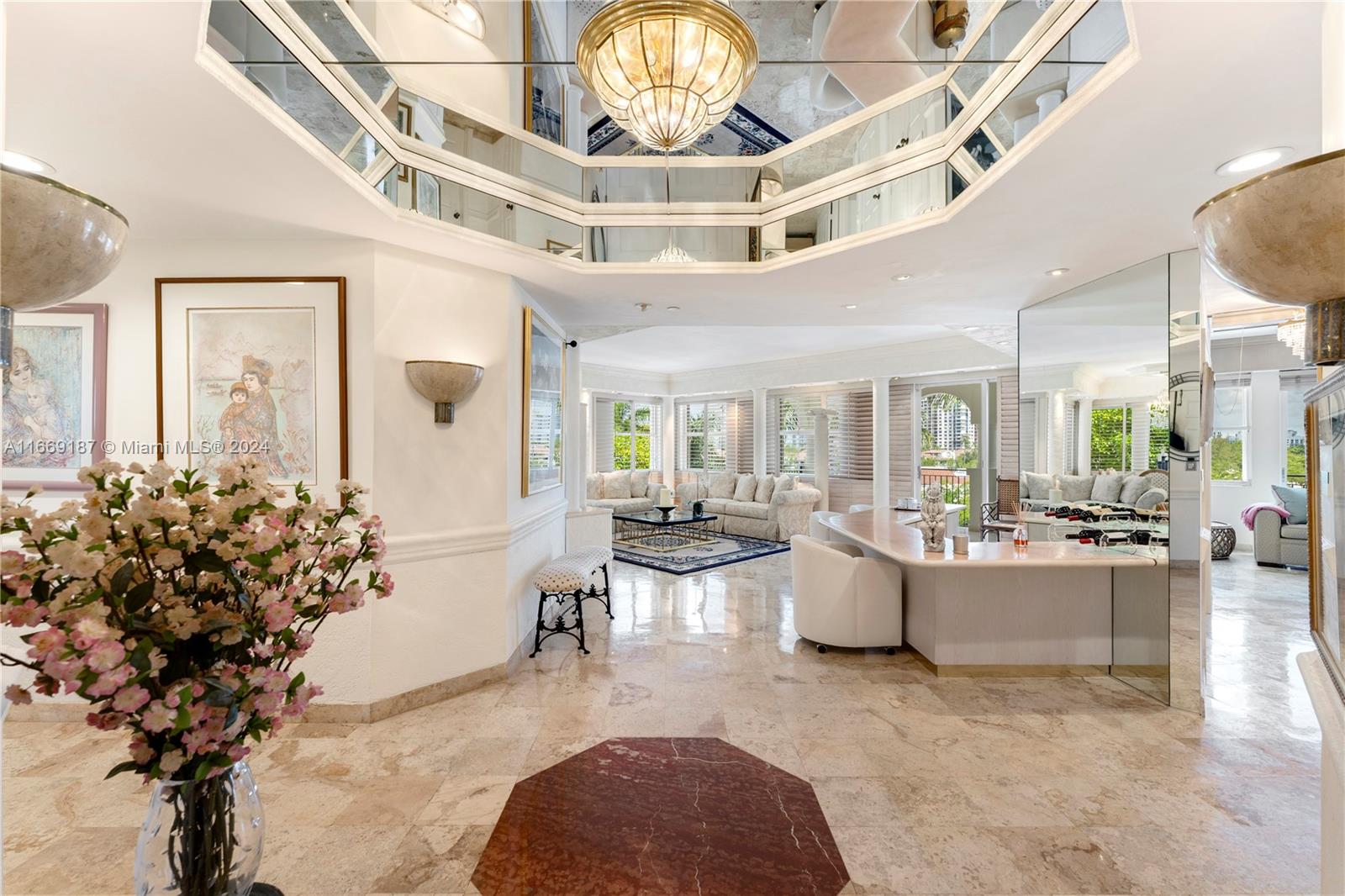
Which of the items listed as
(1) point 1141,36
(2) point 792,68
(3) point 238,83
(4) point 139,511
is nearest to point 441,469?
(3) point 238,83

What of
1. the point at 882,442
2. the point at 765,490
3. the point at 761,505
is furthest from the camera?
the point at 765,490

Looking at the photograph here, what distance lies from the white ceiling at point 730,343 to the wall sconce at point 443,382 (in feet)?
10.7

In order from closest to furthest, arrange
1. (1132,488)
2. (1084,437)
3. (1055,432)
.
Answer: (1132,488)
(1084,437)
(1055,432)

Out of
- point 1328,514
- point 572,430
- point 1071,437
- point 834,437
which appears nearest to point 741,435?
point 834,437

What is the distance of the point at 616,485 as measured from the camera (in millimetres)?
9531

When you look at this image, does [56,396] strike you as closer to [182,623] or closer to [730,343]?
[182,623]

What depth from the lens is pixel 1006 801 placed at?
89.7 inches

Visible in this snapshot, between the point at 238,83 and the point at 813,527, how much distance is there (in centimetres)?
538

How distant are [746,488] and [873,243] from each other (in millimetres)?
6336

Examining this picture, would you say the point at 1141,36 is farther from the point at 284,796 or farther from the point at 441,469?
the point at 284,796

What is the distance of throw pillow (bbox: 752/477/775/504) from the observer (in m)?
8.74

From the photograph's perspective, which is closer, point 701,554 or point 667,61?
point 667,61

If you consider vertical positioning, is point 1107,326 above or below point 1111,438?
above

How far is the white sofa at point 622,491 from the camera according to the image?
9125 mm
